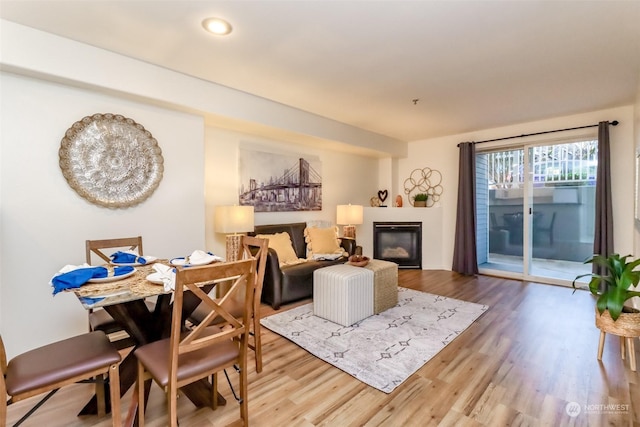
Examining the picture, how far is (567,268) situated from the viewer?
446 cm

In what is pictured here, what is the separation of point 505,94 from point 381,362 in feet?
10.7

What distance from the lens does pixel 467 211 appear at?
195 inches

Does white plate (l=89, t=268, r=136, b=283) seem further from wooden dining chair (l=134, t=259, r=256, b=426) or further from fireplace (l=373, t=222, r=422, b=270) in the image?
fireplace (l=373, t=222, r=422, b=270)

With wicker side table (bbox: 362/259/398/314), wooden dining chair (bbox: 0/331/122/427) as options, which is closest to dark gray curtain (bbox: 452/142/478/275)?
wicker side table (bbox: 362/259/398/314)

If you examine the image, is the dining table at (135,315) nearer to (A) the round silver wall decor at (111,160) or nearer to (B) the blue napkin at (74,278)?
(B) the blue napkin at (74,278)

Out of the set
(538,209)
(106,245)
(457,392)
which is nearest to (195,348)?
Result: (106,245)

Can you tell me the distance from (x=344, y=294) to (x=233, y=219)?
1.52 meters

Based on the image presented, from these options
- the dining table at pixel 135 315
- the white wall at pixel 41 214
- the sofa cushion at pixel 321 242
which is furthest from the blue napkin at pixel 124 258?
the sofa cushion at pixel 321 242

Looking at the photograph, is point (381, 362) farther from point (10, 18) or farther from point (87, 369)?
point (10, 18)

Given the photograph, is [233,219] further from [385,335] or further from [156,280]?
[385,335]

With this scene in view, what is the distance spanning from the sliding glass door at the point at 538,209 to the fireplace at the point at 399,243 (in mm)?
1044

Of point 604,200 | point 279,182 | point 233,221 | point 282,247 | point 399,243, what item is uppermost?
point 279,182

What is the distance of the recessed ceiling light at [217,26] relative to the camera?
211 cm

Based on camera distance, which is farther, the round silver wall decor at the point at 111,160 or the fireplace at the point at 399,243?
the fireplace at the point at 399,243
